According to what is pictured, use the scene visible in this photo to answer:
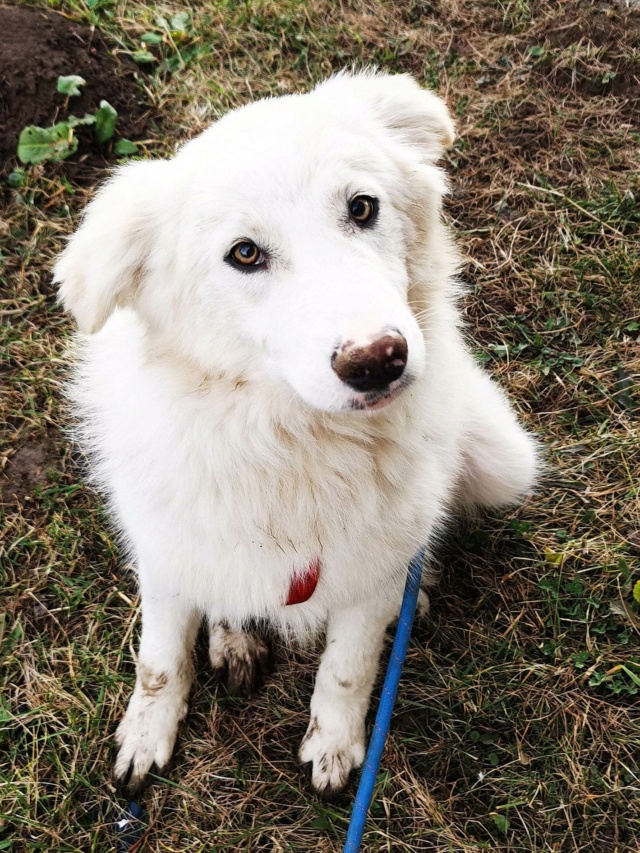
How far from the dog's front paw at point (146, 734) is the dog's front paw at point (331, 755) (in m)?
0.45

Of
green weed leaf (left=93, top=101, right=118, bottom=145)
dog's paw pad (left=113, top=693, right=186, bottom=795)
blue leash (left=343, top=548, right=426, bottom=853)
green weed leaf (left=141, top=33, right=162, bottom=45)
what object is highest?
green weed leaf (left=141, top=33, right=162, bottom=45)

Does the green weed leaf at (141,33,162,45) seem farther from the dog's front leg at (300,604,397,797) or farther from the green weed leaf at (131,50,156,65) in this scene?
the dog's front leg at (300,604,397,797)

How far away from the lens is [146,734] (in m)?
2.43

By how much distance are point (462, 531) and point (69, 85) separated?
2759 mm

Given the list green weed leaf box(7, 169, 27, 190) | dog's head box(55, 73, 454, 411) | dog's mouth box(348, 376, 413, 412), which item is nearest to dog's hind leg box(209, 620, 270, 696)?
dog's head box(55, 73, 454, 411)

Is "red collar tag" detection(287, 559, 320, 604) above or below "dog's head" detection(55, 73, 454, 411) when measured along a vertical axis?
below

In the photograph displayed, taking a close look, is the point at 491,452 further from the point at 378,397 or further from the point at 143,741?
the point at 143,741

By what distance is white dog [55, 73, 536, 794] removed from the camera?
1669 millimetres

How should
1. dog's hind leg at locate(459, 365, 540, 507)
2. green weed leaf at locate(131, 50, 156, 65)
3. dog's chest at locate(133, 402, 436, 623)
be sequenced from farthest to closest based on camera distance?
green weed leaf at locate(131, 50, 156, 65)
dog's hind leg at locate(459, 365, 540, 507)
dog's chest at locate(133, 402, 436, 623)

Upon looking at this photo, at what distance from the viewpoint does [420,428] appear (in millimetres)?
2076

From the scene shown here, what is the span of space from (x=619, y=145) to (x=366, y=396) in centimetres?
281

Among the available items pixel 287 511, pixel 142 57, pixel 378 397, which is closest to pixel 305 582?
pixel 287 511

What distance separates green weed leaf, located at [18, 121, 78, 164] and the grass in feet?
0.28

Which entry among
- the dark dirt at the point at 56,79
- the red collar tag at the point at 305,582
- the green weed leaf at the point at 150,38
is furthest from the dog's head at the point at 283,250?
the green weed leaf at the point at 150,38
